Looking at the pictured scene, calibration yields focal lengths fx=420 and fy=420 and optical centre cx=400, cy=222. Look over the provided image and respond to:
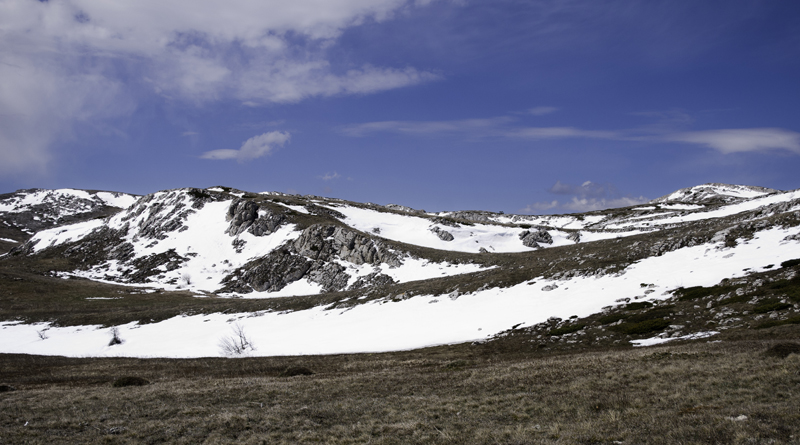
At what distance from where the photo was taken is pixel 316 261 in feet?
347

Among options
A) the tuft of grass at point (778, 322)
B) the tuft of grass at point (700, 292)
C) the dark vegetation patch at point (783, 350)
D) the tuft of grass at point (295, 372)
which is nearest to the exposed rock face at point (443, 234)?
the tuft of grass at point (700, 292)

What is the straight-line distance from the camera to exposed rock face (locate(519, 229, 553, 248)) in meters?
116

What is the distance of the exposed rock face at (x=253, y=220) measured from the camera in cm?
12444

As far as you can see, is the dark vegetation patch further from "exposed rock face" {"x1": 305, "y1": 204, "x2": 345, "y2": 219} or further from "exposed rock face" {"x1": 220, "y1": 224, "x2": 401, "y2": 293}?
"exposed rock face" {"x1": 305, "y1": 204, "x2": 345, "y2": 219}

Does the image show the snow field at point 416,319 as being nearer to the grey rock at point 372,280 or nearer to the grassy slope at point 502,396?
the grassy slope at point 502,396

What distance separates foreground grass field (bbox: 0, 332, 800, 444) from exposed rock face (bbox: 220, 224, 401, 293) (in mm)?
72681

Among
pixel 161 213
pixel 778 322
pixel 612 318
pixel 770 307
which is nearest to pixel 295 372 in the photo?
pixel 612 318

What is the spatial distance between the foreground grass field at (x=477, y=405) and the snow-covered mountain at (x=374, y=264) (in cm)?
2081

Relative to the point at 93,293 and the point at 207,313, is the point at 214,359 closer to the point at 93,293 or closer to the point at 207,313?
the point at 207,313

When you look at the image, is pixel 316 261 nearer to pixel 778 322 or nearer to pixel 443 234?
pixel 443 234

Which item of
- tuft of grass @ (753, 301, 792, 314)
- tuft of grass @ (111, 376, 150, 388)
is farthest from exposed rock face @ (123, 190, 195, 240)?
tuft of grass @ (753, 301, 792, 314)

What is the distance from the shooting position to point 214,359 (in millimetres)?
43219

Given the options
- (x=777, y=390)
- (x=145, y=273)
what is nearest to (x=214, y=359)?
(x=777, y=390)

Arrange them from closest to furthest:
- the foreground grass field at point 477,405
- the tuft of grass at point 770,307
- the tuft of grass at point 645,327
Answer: the foreground grass field at point 477,405
the tuft of grass at point 770,307
the tuft of grass at point 645,327
